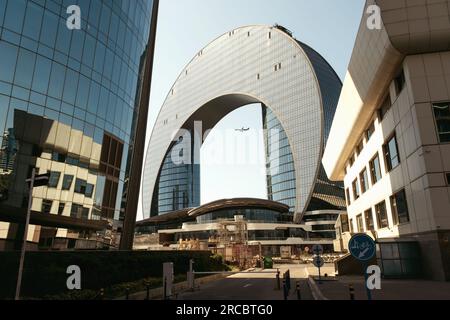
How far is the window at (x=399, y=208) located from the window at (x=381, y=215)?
105 inches

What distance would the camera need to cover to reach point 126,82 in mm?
34688

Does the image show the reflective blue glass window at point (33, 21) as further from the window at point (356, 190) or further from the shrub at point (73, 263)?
the window at point (356, 190)

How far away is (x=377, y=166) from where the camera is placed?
103 ft

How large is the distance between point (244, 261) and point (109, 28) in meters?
36.3

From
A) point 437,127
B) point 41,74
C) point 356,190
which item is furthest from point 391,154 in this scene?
point 41,74

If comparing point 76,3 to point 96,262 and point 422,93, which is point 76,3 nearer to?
point 96,262

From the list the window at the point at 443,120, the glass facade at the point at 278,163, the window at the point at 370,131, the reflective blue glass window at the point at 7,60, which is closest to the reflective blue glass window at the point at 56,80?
the reflective blue glass window at the point at 7,60

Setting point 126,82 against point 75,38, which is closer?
point 75,38

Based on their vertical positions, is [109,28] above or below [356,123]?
above

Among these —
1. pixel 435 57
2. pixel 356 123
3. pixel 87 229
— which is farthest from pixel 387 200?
pixel 87 229

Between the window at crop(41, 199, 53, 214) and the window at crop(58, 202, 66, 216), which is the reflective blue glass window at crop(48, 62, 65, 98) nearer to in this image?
the window at crop(41, 199, 53, 214)

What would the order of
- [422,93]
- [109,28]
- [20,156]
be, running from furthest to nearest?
[109,28] → [20,156] → [422,93]

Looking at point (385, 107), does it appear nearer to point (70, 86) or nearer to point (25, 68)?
point (70, 86)

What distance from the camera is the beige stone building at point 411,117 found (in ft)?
66.4
